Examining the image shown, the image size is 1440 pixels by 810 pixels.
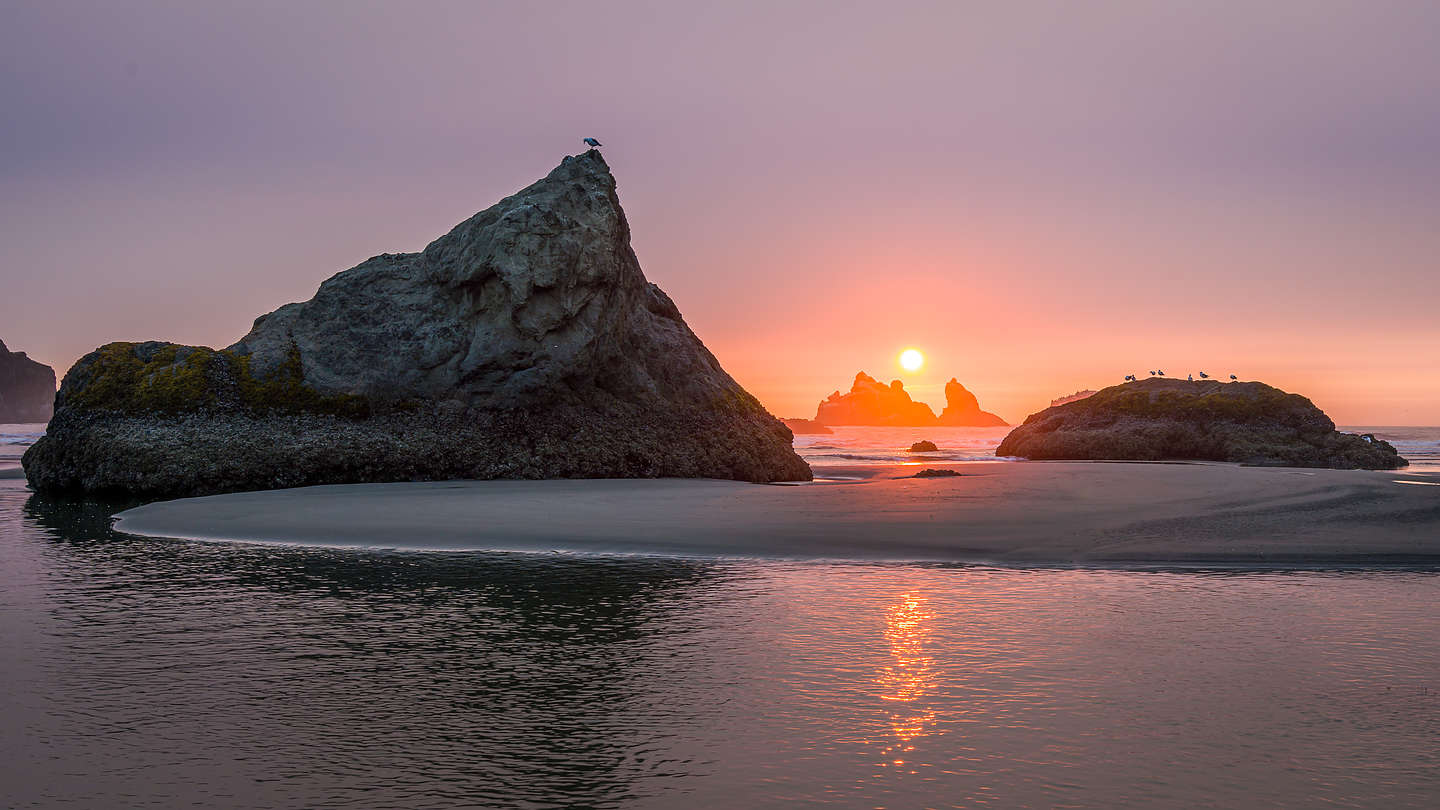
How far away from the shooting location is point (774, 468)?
25.8 metres

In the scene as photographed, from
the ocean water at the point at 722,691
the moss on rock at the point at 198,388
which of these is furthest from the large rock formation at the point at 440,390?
the ocean water at the point at 722,691

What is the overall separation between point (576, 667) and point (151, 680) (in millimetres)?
2780

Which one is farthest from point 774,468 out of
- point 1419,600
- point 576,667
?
point 576,667

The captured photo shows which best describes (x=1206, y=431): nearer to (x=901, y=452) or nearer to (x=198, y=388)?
(x=901, y=452)

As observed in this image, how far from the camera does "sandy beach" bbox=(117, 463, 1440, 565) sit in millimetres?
12148

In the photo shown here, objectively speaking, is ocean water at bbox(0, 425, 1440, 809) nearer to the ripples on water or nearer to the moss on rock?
the ripples on water

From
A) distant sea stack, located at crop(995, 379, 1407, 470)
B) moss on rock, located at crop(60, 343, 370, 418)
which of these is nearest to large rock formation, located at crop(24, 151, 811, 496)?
moss on rock, located at crop(60, 343, 370, 418)

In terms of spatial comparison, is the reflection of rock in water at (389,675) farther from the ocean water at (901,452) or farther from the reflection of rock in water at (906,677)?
the ocean water at (901,452)

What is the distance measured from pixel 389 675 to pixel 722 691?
2280 millimetres

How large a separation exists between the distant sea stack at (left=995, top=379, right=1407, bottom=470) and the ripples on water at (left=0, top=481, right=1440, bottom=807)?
2751cm

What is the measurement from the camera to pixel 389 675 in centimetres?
648

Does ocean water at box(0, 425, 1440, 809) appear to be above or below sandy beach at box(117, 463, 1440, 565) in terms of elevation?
below

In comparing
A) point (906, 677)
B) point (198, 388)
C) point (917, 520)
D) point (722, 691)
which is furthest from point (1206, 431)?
point (722, 691)

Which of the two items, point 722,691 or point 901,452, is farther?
point 901,452
